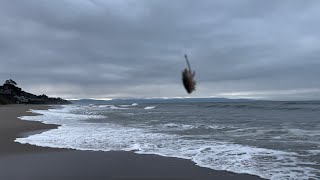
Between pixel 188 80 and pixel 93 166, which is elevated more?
pixel 188 80

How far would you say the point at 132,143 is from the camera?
15945 millimetres

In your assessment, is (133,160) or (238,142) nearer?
(133,160)

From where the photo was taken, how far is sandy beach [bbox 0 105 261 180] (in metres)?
10.4

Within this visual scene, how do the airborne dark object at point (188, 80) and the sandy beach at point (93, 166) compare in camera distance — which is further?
the sandy beach at point (93, 166)

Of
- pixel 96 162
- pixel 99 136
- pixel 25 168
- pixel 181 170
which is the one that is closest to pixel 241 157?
pixel 181 170

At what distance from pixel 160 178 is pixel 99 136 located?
29.1 feet

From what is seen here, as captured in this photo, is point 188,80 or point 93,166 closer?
point 188,80

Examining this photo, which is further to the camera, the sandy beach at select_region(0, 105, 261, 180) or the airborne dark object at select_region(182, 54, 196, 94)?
the sandy beach at select_region(0, 105, 261, 180)

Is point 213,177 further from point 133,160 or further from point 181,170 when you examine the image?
point 133,160

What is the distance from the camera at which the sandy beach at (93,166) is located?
10406mm

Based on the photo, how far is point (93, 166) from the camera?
38.4 feet

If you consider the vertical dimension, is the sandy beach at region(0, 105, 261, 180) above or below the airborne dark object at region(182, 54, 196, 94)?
below

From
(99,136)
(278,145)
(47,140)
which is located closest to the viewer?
(278,145)

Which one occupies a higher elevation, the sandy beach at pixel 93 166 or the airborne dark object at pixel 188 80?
the airborne dark object at pixel 188 80
